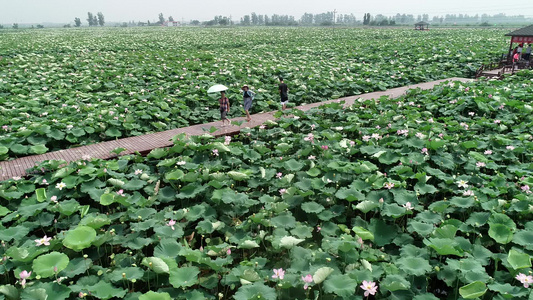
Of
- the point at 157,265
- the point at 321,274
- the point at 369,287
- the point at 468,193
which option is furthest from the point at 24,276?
the point at 468,193

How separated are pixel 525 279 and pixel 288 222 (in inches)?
77.2

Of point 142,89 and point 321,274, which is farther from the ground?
point 142,89

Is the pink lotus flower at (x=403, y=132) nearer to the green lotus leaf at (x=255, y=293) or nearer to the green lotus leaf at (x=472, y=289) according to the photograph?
the green lotus leaf at (x=472, y=289)

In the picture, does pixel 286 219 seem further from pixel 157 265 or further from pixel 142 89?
pixel 142 89

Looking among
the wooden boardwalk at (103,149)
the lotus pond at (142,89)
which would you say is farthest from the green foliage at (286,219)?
the lotus pond at (142,89)

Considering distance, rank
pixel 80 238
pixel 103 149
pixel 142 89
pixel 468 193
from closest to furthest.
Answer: pixel 80 238 < pixel 468 193 < pixel 103 149 < pixel 142 89

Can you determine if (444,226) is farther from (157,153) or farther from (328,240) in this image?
(157,153)

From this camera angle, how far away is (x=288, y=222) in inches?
135

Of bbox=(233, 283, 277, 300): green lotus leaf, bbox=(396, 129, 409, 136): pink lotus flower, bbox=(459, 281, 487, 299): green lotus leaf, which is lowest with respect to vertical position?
bbox=(233, 283, 277, 300): green lotus leaf

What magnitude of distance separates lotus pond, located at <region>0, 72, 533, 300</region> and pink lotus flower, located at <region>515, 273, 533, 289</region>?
0.02 metres

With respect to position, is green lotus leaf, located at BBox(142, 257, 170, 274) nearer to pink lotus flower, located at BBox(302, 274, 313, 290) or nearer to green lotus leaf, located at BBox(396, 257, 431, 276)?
pink lotus flower, located at BBox(302, 274, 313, 290)

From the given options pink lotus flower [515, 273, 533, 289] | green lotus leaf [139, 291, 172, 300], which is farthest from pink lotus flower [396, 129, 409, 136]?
green lotus leaf [139, 291, 172, 300]

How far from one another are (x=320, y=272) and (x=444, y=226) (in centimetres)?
140

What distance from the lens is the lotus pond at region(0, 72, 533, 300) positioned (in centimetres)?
266
